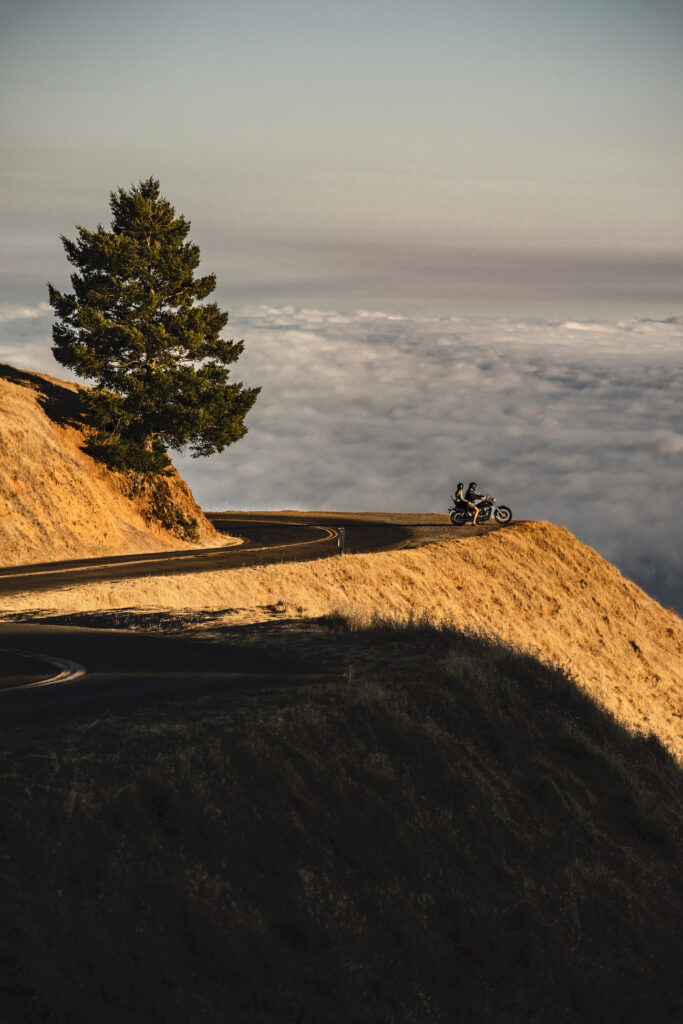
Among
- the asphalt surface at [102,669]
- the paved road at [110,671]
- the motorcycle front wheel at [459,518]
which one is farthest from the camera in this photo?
the motorcycle front wheel at [459,518]

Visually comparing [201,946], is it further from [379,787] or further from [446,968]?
[379,787]

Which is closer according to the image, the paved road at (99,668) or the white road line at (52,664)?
the paved road at (99,668)

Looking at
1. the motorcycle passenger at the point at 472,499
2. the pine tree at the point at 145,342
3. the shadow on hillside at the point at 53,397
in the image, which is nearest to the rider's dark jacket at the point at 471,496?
the motorcycle passenger at the point at 472,499

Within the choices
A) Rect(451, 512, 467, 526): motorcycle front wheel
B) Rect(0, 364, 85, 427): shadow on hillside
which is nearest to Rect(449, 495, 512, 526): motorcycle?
Rect(451, 512, 467, 526): motorcycle front wheel

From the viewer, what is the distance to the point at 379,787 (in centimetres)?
1198

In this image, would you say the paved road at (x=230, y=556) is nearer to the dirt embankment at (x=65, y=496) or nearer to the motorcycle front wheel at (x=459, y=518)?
the dirt embankment at (x=65, y=496)

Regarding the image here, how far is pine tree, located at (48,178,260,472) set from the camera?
47906 mm

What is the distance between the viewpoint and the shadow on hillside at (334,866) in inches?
308

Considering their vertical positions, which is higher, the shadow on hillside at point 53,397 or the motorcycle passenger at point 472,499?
the shadow on hillside at point 53,397

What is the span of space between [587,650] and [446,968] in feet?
116

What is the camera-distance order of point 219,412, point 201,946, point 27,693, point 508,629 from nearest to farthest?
point 201,946 → point 27,693 → point 508,629 → point 219,412

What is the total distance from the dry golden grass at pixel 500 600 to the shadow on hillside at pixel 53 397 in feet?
72.0

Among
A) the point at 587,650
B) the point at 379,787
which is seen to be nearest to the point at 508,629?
the point at 587,650

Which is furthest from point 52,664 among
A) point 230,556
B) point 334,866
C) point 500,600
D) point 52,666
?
point 500,600
